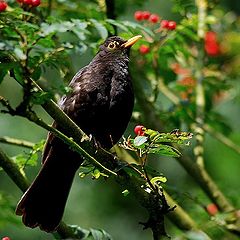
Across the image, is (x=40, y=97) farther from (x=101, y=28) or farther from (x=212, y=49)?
(x=212, y=49)

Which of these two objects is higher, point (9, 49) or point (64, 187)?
point (9, 49)

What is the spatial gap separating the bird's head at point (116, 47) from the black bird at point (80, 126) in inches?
11.5

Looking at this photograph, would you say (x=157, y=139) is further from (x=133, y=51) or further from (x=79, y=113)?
(x=133, y=51)

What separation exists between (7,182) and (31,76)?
4.90 metres

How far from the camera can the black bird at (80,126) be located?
481cm

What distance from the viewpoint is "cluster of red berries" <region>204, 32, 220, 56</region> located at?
23.2 ft

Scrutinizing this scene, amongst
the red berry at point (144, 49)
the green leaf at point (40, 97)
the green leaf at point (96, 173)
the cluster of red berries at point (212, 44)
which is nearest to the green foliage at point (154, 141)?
the green leaf at point (96, 173)

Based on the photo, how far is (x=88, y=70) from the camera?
16.8 ft

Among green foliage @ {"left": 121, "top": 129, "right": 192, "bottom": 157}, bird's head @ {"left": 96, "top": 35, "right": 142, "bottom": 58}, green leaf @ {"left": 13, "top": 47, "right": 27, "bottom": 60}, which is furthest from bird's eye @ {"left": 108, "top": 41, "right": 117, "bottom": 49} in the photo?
green leaf @ {"left": 13, "top": 47, "right": 27, "bottom": 60}

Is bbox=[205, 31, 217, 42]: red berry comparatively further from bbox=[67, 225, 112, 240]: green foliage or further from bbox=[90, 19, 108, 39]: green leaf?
bbox=[67, 225, 112, 240]: green foliage

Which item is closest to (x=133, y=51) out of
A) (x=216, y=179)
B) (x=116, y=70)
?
(x=116, y=70)

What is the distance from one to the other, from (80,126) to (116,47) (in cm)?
89

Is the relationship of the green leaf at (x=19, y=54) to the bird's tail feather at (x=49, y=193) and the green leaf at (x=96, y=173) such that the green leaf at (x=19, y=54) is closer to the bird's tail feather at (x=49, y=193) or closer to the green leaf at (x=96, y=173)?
the green leaf at (x=96, y=173)

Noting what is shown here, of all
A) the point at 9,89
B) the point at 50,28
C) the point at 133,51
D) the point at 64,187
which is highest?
the point at 50,28
